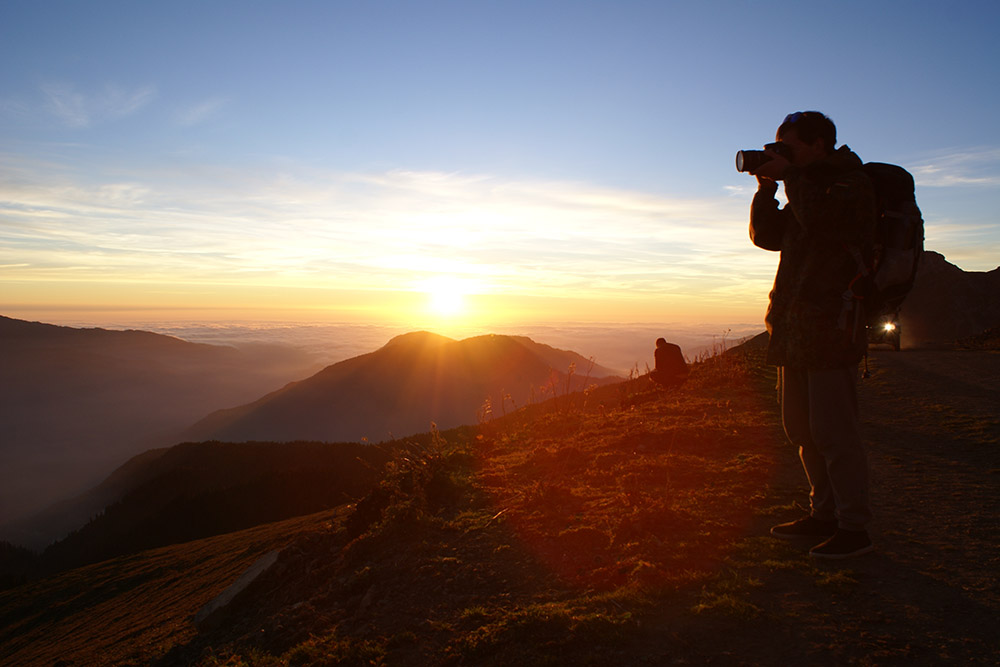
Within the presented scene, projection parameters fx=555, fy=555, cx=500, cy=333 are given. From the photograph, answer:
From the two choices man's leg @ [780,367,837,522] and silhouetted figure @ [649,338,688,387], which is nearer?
man's leg @ [780,367,837,522]

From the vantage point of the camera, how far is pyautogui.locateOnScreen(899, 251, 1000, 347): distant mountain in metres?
21.5

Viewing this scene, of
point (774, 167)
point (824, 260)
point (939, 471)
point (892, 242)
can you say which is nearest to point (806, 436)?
point (824, 260)

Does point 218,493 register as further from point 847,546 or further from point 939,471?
point 847,546

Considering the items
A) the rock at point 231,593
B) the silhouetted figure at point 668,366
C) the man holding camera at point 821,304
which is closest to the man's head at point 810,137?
the man holding camera at point 821,304

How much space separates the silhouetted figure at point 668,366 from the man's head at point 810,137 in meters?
7.43

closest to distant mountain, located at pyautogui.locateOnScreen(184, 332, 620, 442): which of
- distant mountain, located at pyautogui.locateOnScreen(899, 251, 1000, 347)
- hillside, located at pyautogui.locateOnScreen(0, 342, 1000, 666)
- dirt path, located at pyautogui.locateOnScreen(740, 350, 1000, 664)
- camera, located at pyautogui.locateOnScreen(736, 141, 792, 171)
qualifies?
distant mountain, located at pyautogui.locateOnScreen(899, 251, 1000, 347)

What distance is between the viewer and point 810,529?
342cm

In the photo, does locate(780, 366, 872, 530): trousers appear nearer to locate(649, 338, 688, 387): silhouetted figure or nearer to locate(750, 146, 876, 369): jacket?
locate(750, 146, 876, 369): jacket

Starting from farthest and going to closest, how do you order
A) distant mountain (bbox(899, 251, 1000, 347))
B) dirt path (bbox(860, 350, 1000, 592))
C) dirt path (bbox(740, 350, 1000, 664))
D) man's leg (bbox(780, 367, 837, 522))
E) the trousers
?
distant mountain (bbox(899, 251, 1000, 347)), man's leg (bbox(780, 367, 837, 522)), dirt path (bbox(860, 350, 1000, 592)), the trousers, dirt path (bbox(740, 350, 1000, 664))

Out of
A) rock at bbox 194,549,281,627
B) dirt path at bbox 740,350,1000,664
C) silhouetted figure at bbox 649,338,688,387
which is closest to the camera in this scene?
dirt path at bbox 740,350,1000,664

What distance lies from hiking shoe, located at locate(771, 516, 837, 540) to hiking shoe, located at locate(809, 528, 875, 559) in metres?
0.21

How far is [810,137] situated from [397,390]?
10535cm

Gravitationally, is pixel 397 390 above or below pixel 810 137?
below

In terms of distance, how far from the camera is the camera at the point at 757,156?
325cm
